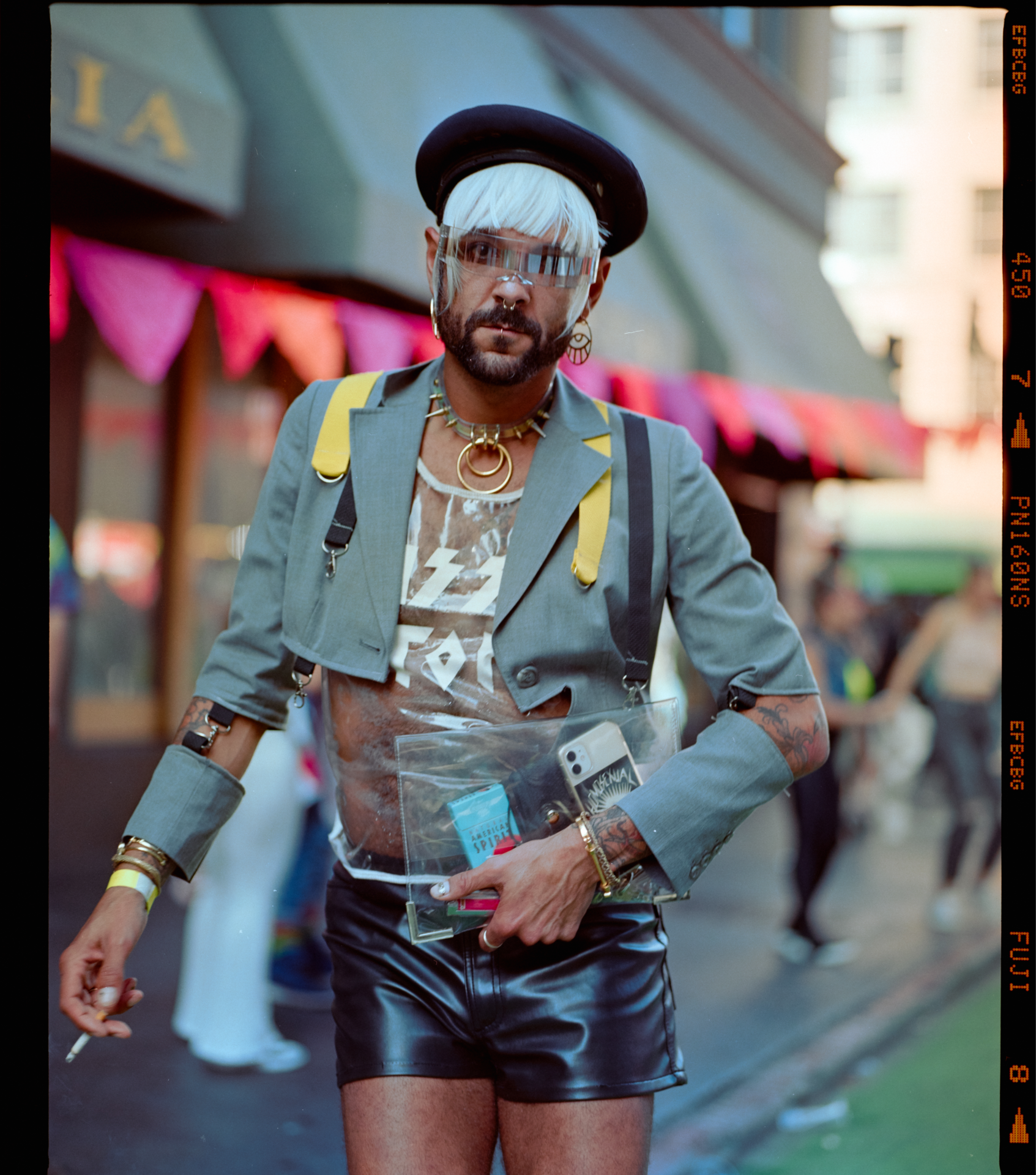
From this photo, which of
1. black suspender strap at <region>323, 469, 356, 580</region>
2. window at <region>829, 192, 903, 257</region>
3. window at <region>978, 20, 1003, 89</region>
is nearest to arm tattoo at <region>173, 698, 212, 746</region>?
Result: black suspender strap at <region>323, 469, 356, 580</region>

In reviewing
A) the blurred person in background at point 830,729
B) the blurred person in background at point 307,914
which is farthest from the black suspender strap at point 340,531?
the blurred person in background at point 830,729

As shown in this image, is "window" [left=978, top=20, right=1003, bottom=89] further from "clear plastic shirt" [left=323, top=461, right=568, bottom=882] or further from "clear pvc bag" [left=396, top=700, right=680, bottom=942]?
"clear pvc bag" [left=396, top=700, right=680, bottom=942]

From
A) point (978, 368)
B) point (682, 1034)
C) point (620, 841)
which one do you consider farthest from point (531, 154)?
point (978, 368)

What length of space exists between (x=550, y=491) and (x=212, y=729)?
637mm

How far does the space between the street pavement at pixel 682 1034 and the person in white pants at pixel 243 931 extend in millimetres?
107

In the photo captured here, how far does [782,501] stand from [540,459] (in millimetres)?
15915

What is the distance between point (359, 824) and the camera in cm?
215

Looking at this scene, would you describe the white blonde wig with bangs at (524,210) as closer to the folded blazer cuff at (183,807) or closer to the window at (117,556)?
the folded blazer cuff at (183,807)

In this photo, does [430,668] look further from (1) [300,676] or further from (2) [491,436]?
(2) [491,436]

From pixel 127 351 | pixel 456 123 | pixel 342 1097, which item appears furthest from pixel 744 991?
pixel 456 123

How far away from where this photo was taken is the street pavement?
153 inches

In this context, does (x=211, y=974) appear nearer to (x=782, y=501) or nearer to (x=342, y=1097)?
(x=342, y=1097)

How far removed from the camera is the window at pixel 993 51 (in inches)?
88.4

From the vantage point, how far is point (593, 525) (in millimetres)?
2057
